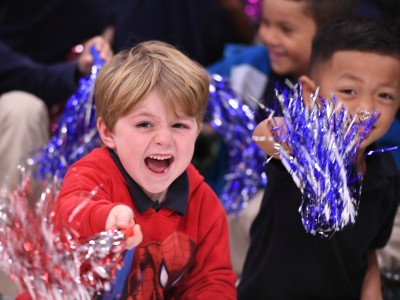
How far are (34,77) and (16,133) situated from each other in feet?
0.84

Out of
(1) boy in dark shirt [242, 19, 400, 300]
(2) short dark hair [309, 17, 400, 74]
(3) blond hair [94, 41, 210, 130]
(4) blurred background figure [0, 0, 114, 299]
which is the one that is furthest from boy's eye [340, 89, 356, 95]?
(4) blurred background figure [0, 0, 114, 299]

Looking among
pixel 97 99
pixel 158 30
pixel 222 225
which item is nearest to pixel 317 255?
pixel 222 225

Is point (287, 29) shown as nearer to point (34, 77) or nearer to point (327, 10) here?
point (327, 10)

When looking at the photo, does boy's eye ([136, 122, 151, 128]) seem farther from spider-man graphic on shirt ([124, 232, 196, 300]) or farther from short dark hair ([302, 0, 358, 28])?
short dark hair ([302, 0, 358, 28])

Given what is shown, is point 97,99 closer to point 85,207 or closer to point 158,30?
point 85,207

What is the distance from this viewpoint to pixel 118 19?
9.87ft

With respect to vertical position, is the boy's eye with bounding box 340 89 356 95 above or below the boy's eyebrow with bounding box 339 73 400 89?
below

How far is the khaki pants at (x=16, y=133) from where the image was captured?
2631 millimetres

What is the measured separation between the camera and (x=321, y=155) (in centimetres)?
174

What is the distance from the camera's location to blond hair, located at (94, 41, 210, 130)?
1725 millimetres

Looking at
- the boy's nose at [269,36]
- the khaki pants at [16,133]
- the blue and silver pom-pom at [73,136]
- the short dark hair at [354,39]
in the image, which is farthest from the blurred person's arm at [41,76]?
the short dark hair at [354,39]

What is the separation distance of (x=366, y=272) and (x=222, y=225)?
48 centimetres

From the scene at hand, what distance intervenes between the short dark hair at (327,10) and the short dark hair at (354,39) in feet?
1.79

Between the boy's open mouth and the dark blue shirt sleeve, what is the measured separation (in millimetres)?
1029
